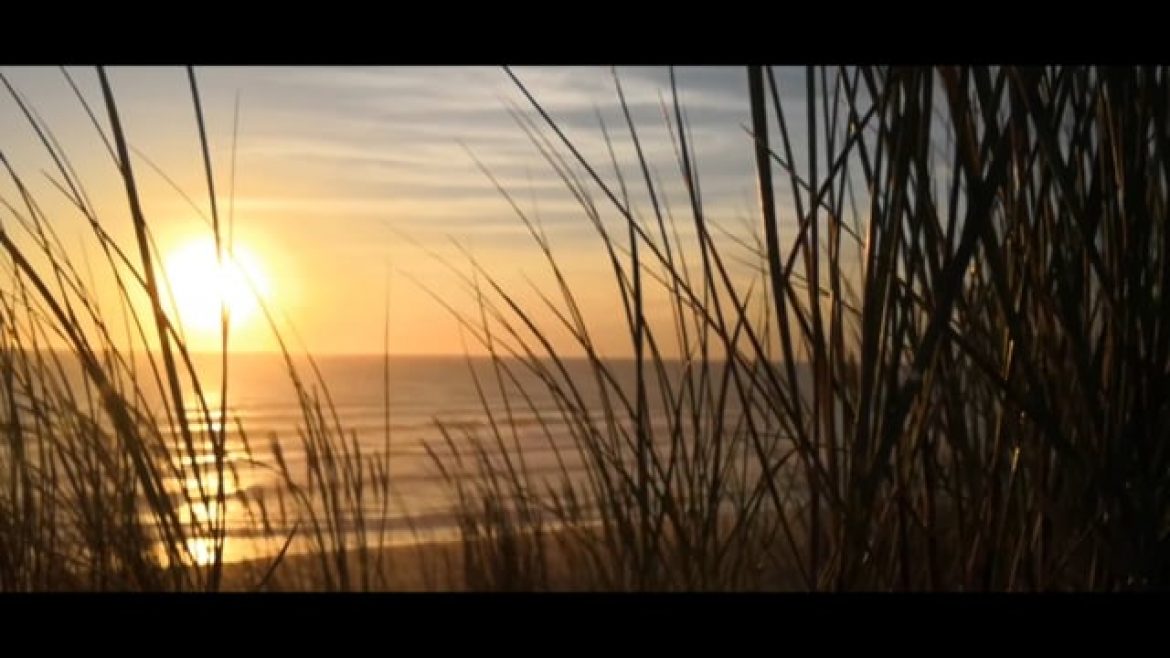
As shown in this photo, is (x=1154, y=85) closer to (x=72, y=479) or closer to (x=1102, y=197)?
(x=1102, y=197)

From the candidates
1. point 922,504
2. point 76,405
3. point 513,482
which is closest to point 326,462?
point 513,482

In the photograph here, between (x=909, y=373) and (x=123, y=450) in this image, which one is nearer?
(x=909, y=373)

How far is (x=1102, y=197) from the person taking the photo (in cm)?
90

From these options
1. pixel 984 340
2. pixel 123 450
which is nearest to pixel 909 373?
pixel 984 340

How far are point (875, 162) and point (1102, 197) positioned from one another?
16 cm

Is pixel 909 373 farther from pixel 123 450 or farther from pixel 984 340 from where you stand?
pixel 123 450

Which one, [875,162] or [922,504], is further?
[922,504]
